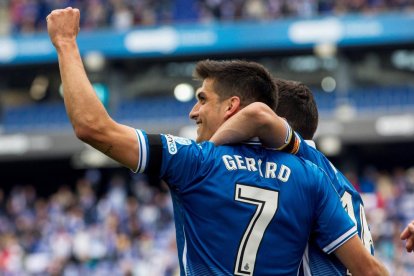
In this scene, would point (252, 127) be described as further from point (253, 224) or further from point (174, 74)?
point (174, 74)

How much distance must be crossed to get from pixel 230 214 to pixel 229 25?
884 inches

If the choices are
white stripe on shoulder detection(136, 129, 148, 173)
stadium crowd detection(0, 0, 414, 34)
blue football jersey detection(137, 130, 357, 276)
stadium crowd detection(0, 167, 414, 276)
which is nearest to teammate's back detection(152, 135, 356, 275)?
blue football jersey detection(137, 130, 357, 276)

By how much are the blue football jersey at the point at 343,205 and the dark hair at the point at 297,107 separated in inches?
3.6

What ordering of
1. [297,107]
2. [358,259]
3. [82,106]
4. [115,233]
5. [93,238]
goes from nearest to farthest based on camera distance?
1. [82,106]
2. [358,259]
3. [297,107]
4. [93,238]
5. [115,233]

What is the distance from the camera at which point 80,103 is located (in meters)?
3.22

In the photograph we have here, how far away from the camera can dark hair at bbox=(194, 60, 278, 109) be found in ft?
12.1

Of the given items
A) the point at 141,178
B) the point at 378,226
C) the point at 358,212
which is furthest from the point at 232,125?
the point at 141,178

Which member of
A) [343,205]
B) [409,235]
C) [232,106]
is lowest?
[409,235]

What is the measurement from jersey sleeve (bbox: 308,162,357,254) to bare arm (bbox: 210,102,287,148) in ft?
0.80

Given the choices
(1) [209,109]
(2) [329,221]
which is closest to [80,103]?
(1) [209,109]

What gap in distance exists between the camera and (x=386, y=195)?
17484mm

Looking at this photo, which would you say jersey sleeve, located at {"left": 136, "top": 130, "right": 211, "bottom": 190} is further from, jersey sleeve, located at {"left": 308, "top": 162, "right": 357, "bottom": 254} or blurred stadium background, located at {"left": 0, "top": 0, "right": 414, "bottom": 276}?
blurred stadium background, located at {"left": 0, "top": 0, "right": 414, "bottom": 276}

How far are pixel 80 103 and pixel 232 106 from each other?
2.37 ft

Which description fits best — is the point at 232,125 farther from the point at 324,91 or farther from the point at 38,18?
the point at 38,18
